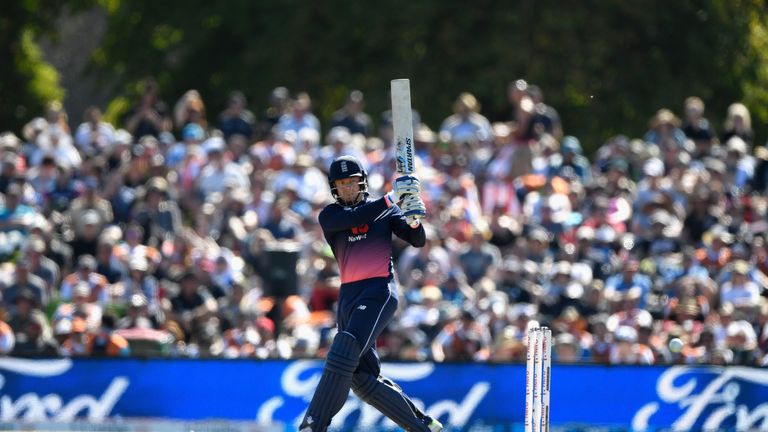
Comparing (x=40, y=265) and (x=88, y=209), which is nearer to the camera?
(x=40, y=265)

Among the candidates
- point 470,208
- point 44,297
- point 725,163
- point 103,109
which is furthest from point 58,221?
point 103,109

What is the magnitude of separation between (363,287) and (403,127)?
3.92 ft

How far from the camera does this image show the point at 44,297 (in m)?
18.3

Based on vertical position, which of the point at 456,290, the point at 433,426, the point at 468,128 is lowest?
the point at 433,426

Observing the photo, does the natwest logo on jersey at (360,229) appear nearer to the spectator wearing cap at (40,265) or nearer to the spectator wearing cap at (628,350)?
the spectator wearing cap at (628,350)

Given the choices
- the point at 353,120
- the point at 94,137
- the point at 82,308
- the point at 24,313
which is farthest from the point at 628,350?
the point at 94,137

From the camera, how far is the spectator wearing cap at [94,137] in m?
22.3

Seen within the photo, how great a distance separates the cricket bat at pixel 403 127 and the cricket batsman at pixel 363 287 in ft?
0.80

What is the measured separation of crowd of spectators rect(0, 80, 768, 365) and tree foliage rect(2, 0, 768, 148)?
4268mm

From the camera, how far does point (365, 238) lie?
10672 mm

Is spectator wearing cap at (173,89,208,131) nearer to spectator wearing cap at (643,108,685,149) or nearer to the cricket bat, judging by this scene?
spectator wearing cap at (643,108,685,149)

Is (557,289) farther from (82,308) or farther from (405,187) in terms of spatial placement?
(405,187)

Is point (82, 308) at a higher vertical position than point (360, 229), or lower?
higher

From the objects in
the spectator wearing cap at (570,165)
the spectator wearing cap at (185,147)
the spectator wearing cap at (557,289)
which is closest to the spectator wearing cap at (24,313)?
the spectator wearing cap at (185,147)
